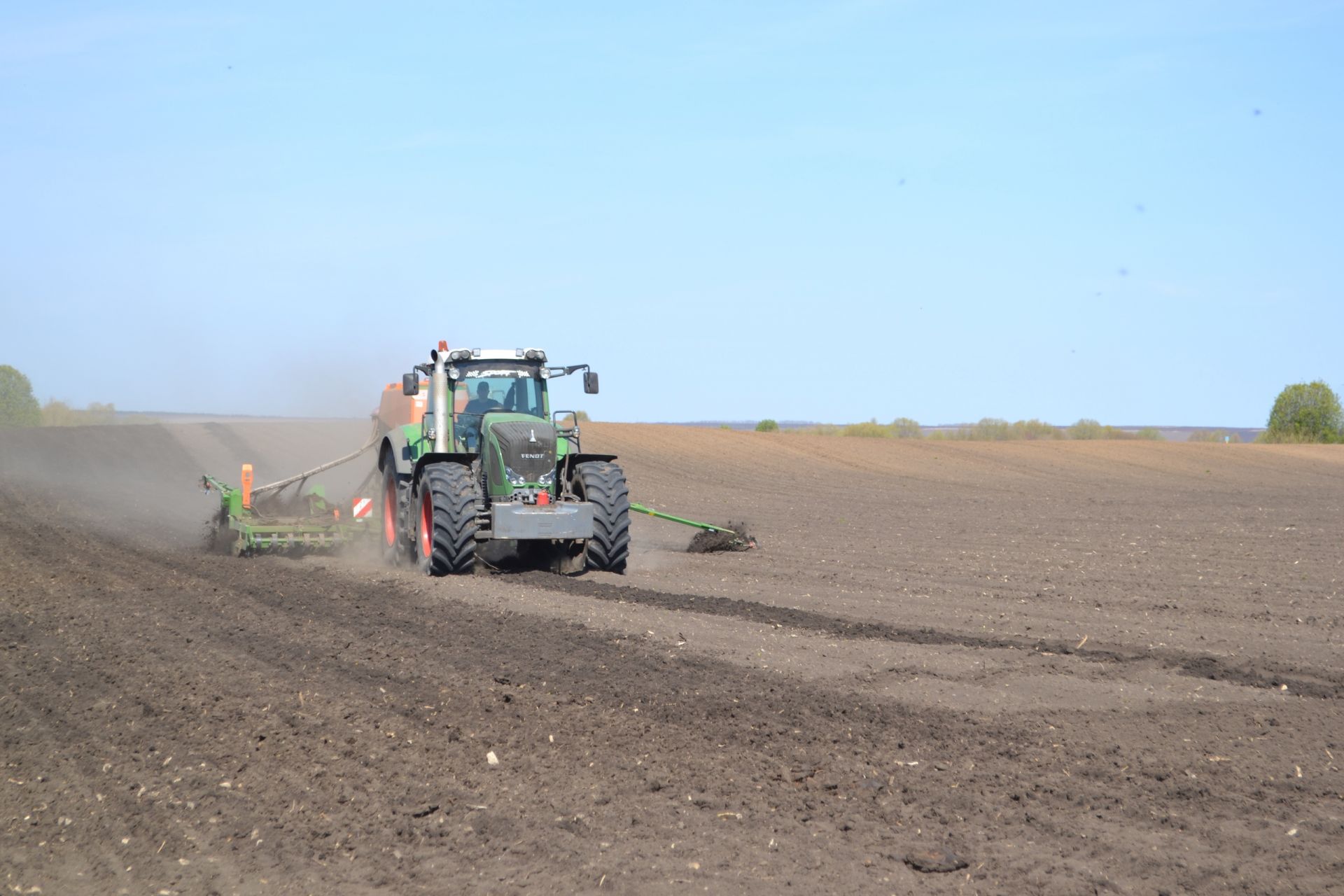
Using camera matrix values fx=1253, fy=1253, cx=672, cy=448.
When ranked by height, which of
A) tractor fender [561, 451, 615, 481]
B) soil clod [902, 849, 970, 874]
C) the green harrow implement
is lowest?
soil clod [902, 849, 970, 874]

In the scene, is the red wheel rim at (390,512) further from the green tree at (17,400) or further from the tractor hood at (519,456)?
the green tree at (17,400)

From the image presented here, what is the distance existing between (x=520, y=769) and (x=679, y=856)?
1.31 metres

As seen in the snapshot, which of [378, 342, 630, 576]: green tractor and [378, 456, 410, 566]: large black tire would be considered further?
[378, 456, 410, 566]: large black tire

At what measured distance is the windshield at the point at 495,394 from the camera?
13.7 meters

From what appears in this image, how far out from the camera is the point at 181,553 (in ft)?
50.6

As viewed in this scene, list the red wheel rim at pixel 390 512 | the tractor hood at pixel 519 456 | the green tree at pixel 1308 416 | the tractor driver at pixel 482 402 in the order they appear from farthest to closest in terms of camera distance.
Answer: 1. the green tree at pixel 1308 416
2. the red wheel rim at pixel 390 512
3. the tractor driver at pixel 482 402
4. the tractor hood at pixel 519 456

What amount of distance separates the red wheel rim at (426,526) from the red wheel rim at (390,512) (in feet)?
5.17

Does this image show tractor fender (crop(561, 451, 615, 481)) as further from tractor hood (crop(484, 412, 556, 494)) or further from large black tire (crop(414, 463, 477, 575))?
large black tire (crop(414, 463, 477, 575))

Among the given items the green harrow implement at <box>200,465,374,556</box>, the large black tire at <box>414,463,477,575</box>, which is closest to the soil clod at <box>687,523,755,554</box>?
the green harrow implement at <box>200,465,374,556</box>

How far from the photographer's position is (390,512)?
49.5 feet

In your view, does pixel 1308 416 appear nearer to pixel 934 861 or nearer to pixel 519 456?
pixel 519 456

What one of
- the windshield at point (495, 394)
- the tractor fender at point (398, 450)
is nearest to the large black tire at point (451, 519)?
the windshield at point (495, 394)

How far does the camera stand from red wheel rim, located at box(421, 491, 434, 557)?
43.5 ft

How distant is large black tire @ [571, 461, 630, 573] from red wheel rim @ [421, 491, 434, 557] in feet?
5.12
